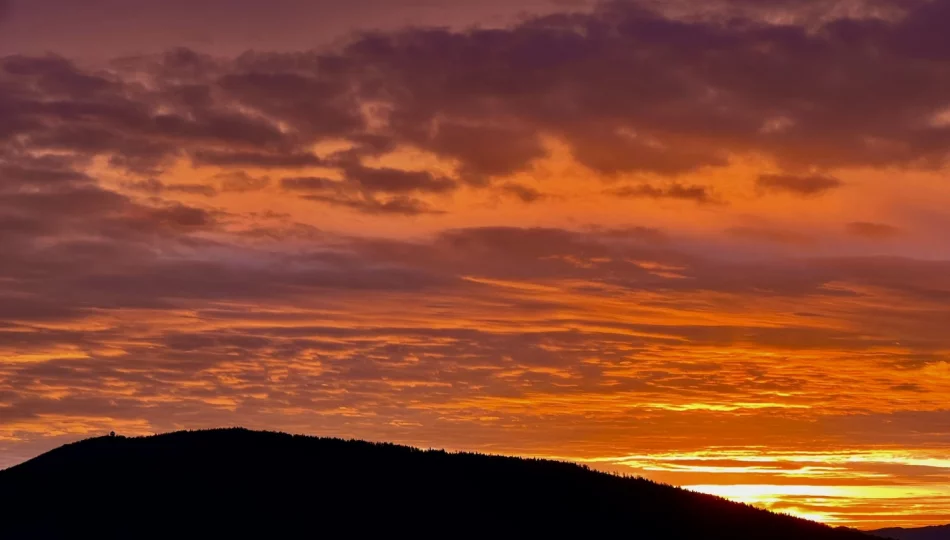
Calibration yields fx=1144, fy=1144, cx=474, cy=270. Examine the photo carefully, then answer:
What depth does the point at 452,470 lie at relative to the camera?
2325 inches

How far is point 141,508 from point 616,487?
24.1 metres

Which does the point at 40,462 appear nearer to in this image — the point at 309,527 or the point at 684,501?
the point at 309,527

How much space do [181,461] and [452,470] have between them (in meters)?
13.8

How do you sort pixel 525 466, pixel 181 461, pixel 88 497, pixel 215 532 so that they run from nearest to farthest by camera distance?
1. pixel 215 532
2. pixel 88 497
3. pixel 181 461
4. pixel 525 466

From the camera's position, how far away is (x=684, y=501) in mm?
60344

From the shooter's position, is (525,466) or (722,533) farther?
(525,466)

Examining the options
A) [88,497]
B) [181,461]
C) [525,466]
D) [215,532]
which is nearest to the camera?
[215,532]

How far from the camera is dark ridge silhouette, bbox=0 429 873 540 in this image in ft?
167

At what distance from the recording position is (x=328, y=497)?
54.1m

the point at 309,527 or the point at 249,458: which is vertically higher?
the point at 249,458

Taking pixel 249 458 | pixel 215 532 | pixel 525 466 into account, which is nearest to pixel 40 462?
pixel 249 458

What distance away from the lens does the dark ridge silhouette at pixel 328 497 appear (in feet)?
167

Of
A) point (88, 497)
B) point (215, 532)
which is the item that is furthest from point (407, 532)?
point (88, 497)

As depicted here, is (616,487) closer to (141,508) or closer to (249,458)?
(249,458)
